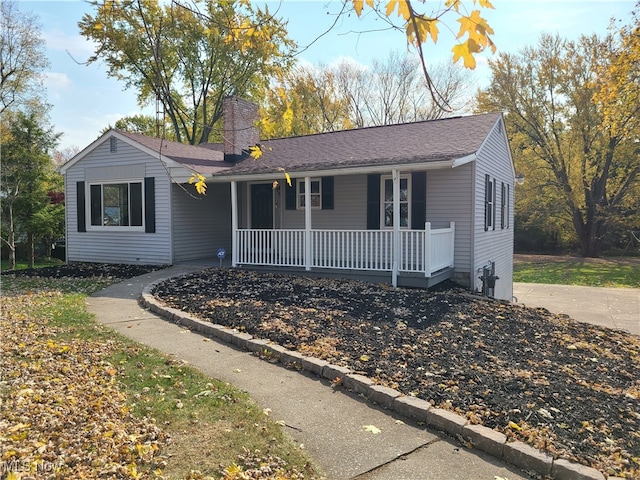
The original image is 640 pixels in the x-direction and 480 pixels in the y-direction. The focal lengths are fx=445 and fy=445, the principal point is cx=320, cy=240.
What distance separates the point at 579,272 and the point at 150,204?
797 inches

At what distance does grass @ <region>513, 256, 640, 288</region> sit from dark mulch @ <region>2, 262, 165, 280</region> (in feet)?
55.3

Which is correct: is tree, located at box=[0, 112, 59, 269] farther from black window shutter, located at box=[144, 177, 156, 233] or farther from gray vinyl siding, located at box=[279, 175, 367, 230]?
gray vinyl siding, located at box=[279, 175, 367, 230]

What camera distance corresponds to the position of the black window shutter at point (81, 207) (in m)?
13.9

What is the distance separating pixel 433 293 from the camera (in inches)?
347

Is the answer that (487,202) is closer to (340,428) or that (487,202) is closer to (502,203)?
(502,203)

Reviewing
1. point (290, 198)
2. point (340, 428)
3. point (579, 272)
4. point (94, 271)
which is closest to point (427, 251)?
point (290, 198)

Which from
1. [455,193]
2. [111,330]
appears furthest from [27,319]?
[455,193]

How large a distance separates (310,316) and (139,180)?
8476 millimetres

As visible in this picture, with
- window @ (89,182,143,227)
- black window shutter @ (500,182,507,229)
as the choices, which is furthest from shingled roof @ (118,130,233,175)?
black window shutter @ (500,182,507,229)

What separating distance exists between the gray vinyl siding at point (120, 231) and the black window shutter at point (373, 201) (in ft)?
18.7

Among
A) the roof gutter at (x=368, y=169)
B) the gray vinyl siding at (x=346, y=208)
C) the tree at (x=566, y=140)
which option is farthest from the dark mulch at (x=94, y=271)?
the tree at (x=566, y=140)

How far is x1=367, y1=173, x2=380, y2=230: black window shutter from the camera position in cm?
1123

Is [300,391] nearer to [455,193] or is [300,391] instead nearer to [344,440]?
[344,440]

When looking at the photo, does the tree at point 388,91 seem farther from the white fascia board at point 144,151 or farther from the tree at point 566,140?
the white fascia board at point 144,151
